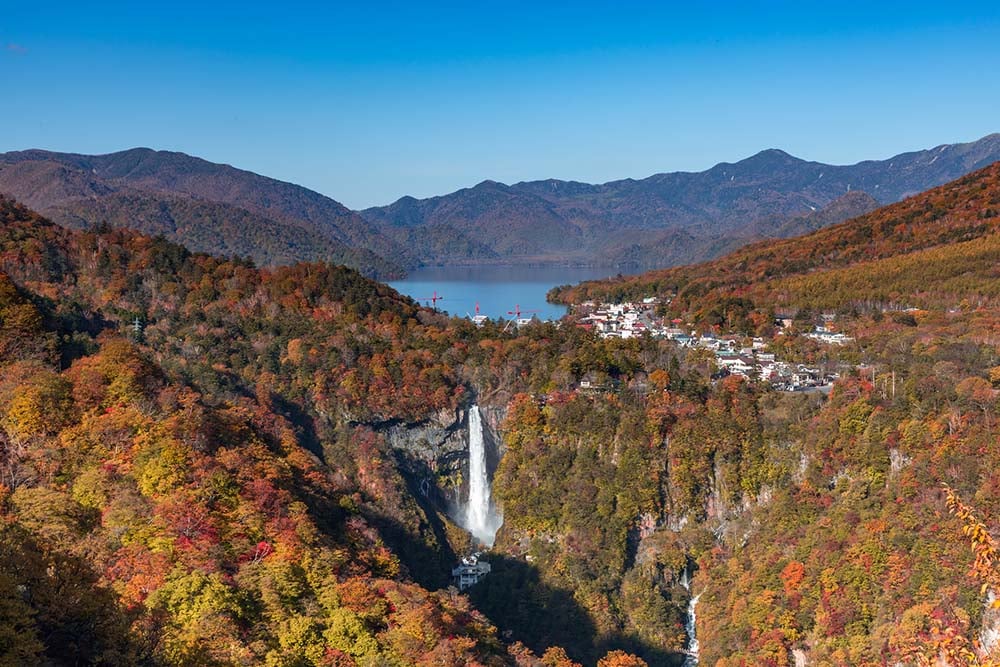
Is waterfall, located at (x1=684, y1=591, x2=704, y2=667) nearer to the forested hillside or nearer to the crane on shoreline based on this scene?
the forested hillside

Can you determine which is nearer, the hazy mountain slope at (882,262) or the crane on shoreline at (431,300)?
the hazy mountain slope at (882,262)

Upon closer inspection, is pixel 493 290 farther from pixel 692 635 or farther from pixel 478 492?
pixel 692 635

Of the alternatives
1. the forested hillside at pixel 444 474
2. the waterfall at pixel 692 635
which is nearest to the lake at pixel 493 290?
the forested hillside at pixel 444 474

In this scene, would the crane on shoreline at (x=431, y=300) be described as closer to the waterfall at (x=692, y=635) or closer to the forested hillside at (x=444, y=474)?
the forested hillside at (x=444, y=474)

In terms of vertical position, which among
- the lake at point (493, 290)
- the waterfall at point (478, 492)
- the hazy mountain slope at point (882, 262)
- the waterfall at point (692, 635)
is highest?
the hazy mountain slope at point (882, 262)

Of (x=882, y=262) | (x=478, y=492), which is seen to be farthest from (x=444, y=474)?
(x=882, y=262)

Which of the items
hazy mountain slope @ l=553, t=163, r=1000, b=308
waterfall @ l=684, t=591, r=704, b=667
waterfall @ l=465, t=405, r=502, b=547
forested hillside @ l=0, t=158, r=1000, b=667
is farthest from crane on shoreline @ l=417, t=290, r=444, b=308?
waterfall @ l=684, t=591, r=704, b=667
